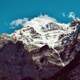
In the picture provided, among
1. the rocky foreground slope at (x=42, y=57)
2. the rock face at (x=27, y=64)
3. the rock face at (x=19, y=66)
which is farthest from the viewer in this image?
the rock face at (x=19, y=66)

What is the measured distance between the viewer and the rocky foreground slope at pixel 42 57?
26625 millimetres

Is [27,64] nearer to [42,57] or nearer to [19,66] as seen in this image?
[19,66]

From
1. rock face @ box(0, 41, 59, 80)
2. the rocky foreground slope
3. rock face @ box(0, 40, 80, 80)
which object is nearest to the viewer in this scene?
the rocky foreground slope

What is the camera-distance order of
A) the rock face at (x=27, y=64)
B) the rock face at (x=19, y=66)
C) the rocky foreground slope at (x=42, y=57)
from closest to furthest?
the rocky foreground slope at (x=42, y=57), the rock face at (x=27, y=64), the rock face at (x=19, y=66)

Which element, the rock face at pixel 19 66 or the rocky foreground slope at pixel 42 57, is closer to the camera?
the rocky foreground slope at pixel 42 57

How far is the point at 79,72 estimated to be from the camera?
26.0 meters

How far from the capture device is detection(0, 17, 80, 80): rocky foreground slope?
2662 centimetres

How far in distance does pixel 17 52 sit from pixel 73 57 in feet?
11.5

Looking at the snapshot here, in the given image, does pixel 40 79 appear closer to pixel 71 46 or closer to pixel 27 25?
pixel 71 46

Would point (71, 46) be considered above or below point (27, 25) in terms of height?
below

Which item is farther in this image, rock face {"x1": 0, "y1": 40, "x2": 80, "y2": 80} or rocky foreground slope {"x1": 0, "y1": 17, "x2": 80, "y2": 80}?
rock face {"x1": 0, "y1": 40, "x2": 80, "y2": 80}

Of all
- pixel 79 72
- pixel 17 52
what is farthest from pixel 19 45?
pixel 79 72

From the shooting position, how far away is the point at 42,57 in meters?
27.8

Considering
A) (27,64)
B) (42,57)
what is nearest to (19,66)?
(27,64)
